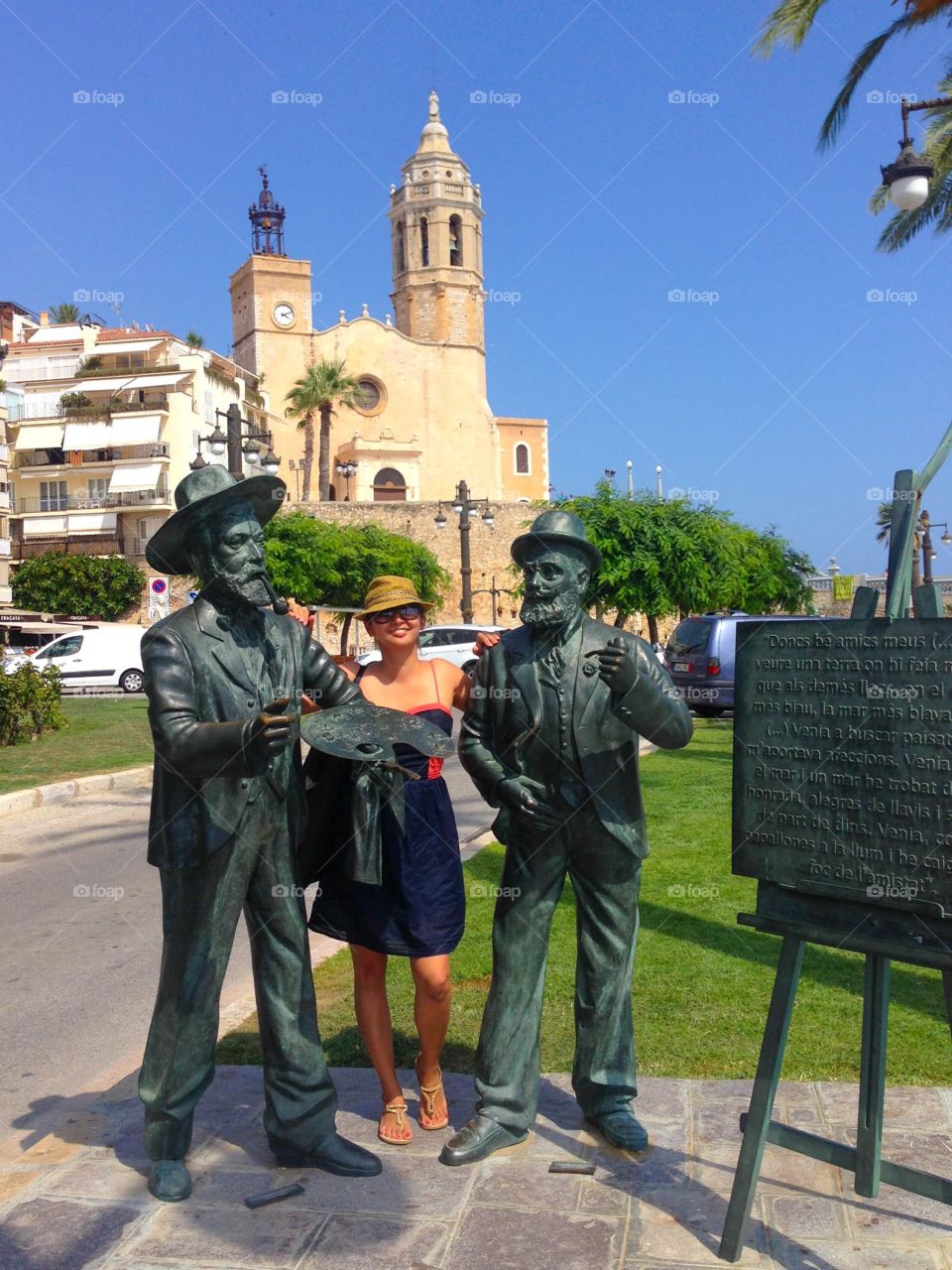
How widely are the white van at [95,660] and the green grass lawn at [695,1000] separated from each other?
22.3 metres

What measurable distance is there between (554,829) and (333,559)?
40249 mm

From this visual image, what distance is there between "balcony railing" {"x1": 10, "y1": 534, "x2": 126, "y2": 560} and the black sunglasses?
49.9 meters

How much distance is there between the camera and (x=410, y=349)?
230 ft

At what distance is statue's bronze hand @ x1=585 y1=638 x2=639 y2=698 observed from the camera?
126 inches

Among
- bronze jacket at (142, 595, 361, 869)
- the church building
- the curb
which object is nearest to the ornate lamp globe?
bronze jacket at (142, 595, 361, 869)

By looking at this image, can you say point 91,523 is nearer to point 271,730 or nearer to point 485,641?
point 485,641

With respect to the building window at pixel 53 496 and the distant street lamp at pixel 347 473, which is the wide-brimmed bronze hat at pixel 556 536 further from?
the distant street lamp at pixel 347 473

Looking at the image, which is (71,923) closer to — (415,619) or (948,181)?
(415,619)

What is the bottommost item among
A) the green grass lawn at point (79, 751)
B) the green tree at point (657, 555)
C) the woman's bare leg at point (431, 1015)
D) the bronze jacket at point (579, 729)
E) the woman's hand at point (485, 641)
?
the green grass lawn at point (79, 751)

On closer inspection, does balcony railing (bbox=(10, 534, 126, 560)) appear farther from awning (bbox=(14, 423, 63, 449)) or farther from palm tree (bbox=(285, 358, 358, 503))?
palm tree (bbox=(285, 358, 358, 503))

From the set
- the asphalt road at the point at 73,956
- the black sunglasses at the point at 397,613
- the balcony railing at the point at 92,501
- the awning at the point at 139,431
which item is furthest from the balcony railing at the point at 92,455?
the black sunglasses at the point at 397,613

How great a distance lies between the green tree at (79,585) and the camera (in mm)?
48969

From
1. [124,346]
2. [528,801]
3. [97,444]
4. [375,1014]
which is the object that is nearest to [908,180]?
[528,801]

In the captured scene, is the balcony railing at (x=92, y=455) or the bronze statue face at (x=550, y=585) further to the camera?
the balcony railing at (x=92, y=455)
